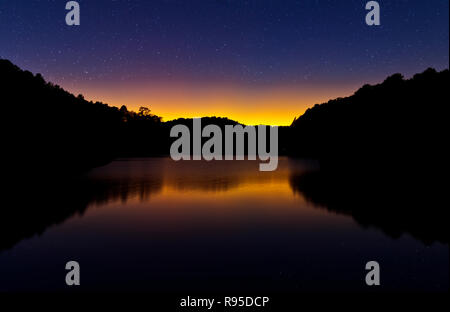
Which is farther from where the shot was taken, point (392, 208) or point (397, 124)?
point (397, 124)

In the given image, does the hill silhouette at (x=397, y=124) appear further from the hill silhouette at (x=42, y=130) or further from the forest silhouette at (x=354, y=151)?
the hill silhouette at (x=42, y=130)

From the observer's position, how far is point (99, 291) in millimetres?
8141

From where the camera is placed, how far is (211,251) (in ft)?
37.9

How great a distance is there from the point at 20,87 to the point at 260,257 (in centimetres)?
5799

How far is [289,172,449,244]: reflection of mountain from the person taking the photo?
14609 millimetres

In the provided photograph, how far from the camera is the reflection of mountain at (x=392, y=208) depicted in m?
14.6

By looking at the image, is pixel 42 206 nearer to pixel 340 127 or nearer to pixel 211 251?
pixel 211 251

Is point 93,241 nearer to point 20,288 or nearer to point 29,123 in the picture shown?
point 20,288

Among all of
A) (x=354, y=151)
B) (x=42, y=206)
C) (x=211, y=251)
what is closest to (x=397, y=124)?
(x=354, y=151)

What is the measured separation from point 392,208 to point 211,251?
14749 mm

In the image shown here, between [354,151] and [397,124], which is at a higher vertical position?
[397,124]

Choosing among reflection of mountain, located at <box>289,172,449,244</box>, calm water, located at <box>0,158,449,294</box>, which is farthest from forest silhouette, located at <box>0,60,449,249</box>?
calm water, located at <box>0,158,449,294</box>

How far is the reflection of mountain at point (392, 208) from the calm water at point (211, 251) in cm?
107

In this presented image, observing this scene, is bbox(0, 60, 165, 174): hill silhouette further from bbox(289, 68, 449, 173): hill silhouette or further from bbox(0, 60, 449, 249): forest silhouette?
bbox(289, 68, 449, 173): hill silhouette
